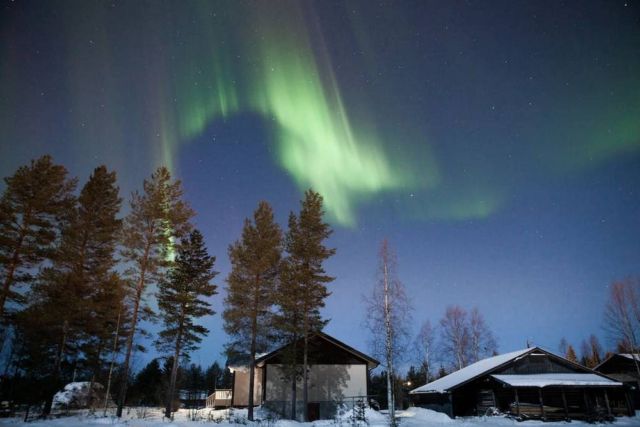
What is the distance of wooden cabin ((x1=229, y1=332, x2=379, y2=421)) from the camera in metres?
30.4

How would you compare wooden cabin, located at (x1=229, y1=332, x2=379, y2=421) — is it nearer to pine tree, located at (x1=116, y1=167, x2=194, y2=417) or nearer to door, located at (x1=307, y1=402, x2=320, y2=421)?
door, located at (x1=307, y1=402, x2=320, y2=421)

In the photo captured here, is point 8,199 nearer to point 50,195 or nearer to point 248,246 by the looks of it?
point 50,195

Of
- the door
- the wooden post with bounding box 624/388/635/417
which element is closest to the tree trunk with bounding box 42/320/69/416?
the door

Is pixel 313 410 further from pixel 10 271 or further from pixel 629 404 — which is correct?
pixel 629 404

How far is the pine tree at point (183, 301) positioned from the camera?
84.6 ft

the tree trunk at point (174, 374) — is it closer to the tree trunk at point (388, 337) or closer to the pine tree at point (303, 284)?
the pine tree at point (303, 284)

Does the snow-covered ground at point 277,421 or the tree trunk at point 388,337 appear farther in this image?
the tree trunk at point 388,337

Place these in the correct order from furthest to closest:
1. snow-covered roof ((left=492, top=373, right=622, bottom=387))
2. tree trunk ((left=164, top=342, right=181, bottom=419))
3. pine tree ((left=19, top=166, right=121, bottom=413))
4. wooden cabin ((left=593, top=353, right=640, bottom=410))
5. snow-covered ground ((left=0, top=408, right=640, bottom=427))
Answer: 1. wooden cabin ((left=593, top=353, right=640, bottom=410))
2. snow-covered roof ((left=492, top=373, right=622, bottom=387))
3. tree trunk ((left=164, top=342, right=181, bottom=419))
4. pine tree ((left=19, top=166, right=121, bottom=413))
5. snow-covered ground ((left=0, top=408, right=640, bottom=427))

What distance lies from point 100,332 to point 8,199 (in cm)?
990

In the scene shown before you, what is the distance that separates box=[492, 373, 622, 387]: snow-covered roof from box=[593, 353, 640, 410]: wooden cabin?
35.1ft

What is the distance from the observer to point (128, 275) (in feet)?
81.0

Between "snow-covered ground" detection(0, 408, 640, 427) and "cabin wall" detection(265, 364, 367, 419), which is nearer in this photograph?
"snow-covered ground" detection(0, 408, 640, 427)

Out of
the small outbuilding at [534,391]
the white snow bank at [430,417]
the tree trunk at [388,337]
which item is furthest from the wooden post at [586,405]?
the tree trunk at [388,337]

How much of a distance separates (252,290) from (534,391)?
25132 millimetres
